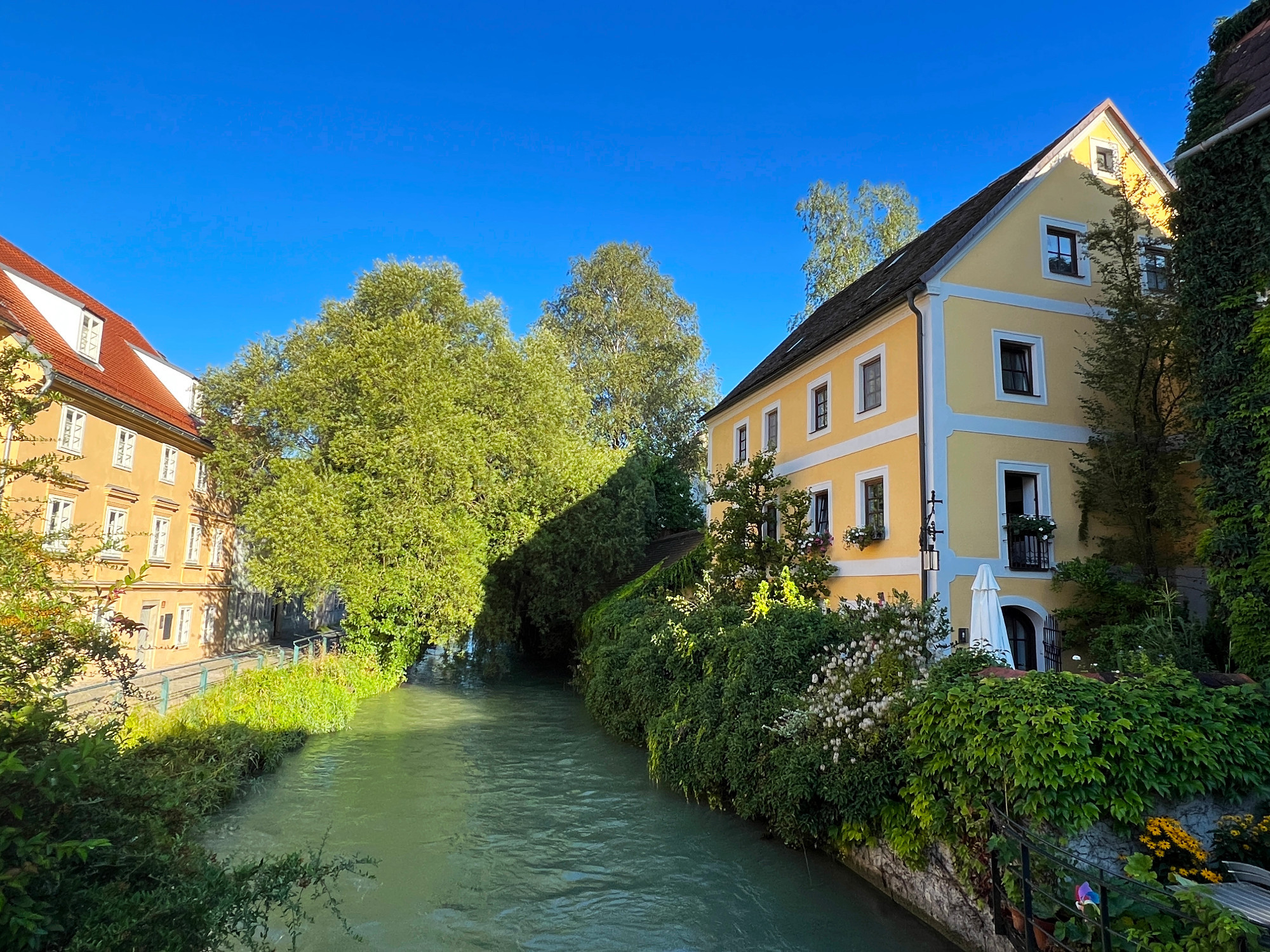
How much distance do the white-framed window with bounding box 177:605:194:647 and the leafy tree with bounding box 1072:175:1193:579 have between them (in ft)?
87.9

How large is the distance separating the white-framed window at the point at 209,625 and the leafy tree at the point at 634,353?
57.5ft

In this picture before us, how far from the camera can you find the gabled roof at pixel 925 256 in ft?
48.5

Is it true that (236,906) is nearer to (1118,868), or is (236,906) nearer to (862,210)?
(1118,868)

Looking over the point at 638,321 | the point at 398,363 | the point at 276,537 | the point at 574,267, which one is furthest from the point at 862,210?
the point at 276,537

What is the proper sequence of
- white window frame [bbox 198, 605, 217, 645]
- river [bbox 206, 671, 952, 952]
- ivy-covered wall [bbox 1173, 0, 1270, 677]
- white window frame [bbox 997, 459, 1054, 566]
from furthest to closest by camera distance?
white window frame [bbox 198, 605, 217, 645]
white window frame [bbox 997, 459, 1054, 566]
ivy-covered wall [bbox 1173, 0, 1270, 677]
river [bbox 206, 671, 952, 952]

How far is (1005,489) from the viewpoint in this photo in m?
14.2

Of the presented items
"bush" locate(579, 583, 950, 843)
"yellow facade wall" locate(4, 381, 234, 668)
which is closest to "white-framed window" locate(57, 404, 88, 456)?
"yellow facade wall" locate(4, 381, 234, 668)

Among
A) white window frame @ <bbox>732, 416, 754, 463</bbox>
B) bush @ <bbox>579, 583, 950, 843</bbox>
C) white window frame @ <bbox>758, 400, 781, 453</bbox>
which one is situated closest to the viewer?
bush @ <bbox>579, 583, 950, 843</bbox>

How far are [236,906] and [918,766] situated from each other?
602 cm

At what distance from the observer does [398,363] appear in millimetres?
21453

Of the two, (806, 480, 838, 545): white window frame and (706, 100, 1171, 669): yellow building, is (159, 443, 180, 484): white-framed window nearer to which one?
(806, 480, 838, 545): white window frame

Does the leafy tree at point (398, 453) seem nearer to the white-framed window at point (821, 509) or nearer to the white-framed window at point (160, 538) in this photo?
the white-framed window at point (160, 538)

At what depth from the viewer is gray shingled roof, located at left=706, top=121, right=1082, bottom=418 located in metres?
15.3

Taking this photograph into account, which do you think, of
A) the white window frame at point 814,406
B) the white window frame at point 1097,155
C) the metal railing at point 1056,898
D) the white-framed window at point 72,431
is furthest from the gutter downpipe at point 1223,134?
the white-framed window at point 72,431
